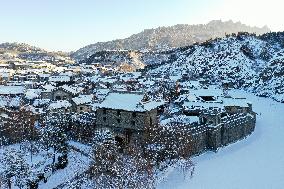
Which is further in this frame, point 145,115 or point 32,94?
point 32,94

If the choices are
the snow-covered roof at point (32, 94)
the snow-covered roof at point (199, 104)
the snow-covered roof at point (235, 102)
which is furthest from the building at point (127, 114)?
the snow-covered roof at point (32, 94)

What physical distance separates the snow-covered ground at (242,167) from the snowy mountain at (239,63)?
5242 cm

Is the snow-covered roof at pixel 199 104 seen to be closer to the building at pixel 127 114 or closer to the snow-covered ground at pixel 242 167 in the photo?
the snow-covered ground at pixel 242 167

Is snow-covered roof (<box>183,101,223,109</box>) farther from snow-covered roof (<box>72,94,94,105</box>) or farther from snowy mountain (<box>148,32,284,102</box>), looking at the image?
snowy mountain (<box>148,32,284,102</box>)

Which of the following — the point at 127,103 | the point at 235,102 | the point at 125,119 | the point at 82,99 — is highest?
the point at 127,103

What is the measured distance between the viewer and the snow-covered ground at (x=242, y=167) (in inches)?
1689

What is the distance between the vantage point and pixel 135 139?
5434 centimetres

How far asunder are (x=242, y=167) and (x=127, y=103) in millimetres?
18098

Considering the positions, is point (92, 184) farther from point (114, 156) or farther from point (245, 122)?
point (245, 122)

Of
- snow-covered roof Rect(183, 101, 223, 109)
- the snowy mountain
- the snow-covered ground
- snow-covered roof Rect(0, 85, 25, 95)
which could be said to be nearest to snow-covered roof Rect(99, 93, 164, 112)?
the snow-covered ground

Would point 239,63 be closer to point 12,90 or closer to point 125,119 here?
point 12,90

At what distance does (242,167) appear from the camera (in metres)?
47.8

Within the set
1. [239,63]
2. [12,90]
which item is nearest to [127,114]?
[12,90]

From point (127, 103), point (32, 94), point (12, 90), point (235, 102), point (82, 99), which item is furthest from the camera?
point (12, 90)
